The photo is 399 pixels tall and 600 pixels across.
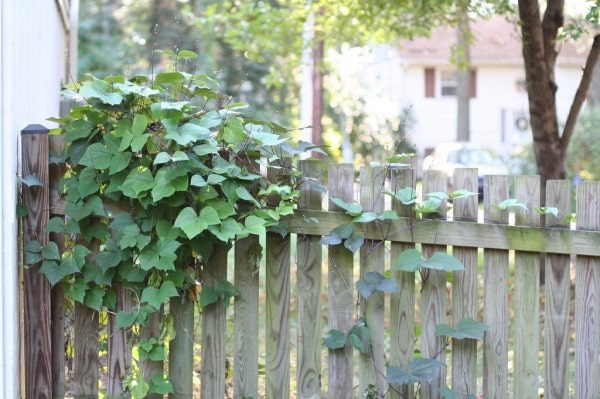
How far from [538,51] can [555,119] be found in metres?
0.73

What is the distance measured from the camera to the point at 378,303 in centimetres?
411

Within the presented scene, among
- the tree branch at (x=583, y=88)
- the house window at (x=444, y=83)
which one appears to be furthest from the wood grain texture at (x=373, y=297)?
the house window at (x=444, y=83)

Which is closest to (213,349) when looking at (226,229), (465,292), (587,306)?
(226,229)

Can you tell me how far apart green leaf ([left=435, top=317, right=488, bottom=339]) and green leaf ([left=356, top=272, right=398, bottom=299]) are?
0.28 meters

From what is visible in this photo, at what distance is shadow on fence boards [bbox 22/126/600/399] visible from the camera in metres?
3.90

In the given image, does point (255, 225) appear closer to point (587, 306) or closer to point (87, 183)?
point (87, 183)

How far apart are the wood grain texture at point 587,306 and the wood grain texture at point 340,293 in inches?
41.6

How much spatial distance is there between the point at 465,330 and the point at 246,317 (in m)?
1.06

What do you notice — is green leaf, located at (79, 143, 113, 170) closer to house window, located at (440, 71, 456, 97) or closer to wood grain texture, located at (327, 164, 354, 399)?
wood grain texture, located at (327, 164, 354, 399)

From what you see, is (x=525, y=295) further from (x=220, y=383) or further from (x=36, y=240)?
(x=36, y=240)

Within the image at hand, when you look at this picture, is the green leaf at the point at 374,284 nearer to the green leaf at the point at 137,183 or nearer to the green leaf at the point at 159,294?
the green leaf at the point at 159,294

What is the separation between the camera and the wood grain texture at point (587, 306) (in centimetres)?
382

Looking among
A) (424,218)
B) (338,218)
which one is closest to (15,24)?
(338,218)

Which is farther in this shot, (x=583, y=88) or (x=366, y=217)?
(x=583, y=88)
